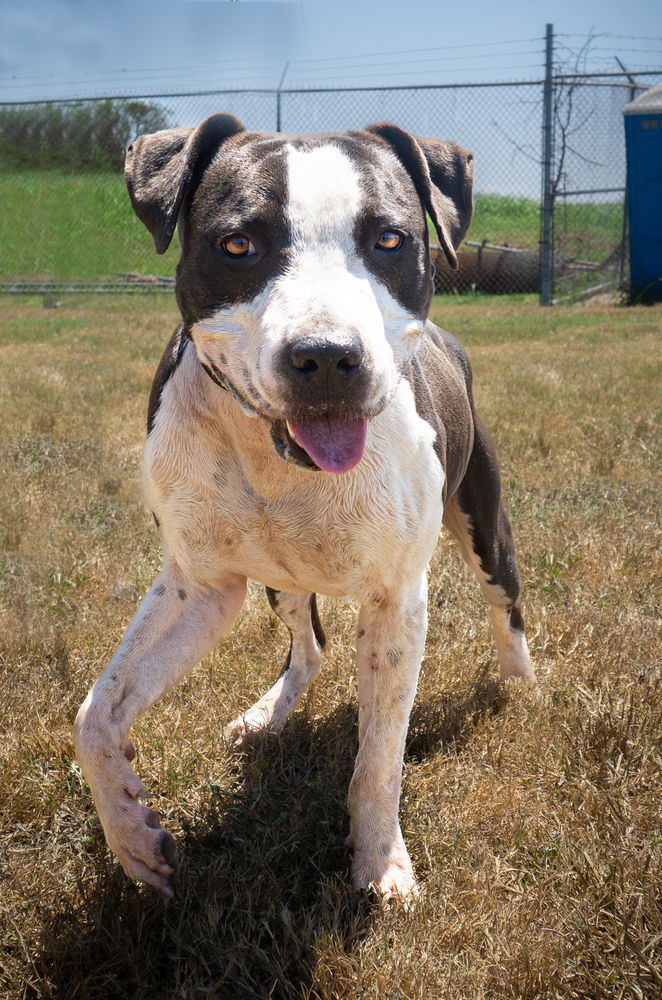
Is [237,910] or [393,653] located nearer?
[237,910]

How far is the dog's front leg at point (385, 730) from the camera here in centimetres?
255

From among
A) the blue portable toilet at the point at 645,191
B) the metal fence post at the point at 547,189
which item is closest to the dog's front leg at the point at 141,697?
the metal fence post at the point at 547,189

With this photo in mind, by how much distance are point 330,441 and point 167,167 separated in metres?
0.78

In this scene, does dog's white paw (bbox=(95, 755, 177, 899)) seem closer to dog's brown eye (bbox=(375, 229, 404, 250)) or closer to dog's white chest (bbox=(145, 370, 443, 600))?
dog's white chest (bbox=(145, 370, 443, 600))

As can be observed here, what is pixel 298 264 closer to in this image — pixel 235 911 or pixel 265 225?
pixel 265 225

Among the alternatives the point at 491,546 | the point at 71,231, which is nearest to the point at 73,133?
the point at 71,231

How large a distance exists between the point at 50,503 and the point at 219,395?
2997 mm

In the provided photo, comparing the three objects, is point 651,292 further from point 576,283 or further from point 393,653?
point 393,653

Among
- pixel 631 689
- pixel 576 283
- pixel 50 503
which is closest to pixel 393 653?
pixel 631 689

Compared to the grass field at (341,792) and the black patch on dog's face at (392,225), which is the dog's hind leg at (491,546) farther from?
the black patch on dog's face at (392,225)

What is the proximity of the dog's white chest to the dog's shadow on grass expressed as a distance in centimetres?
72

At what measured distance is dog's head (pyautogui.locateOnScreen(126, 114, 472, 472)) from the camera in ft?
6.61

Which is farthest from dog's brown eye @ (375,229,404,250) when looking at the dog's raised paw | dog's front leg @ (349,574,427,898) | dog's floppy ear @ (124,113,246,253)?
the dog's raised paw

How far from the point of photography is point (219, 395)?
7.95ft
